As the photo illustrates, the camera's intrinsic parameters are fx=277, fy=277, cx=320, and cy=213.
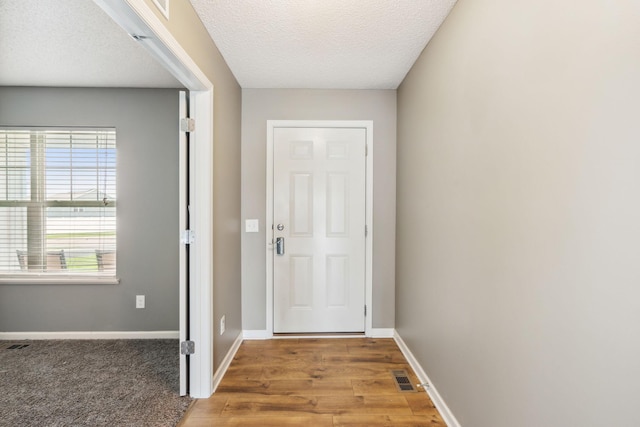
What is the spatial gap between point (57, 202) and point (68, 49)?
143cm

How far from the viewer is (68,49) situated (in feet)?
6.66

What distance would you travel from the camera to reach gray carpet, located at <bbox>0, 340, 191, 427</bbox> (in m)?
1.69

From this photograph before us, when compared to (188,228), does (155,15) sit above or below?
above

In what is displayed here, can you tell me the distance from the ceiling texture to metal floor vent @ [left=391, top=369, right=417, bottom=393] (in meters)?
2.42

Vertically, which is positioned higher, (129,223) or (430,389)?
(129,223)

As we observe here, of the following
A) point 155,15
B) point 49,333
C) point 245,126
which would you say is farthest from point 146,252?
point 155,15

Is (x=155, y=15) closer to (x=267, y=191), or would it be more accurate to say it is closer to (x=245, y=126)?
(x=245, y=126)

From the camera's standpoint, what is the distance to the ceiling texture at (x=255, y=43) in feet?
5.32

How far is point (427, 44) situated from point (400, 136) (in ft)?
2.59

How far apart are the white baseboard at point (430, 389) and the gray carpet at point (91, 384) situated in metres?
1.60

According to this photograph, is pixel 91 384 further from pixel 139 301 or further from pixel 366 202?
pixel 366 202

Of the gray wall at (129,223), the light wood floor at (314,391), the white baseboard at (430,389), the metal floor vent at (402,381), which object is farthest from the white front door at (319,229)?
the gray wall at (129,223)

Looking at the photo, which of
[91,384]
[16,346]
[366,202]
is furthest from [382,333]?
[16,346]

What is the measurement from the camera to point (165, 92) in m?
2.67
